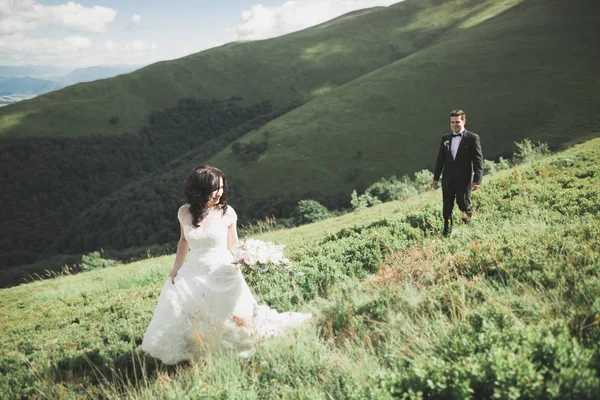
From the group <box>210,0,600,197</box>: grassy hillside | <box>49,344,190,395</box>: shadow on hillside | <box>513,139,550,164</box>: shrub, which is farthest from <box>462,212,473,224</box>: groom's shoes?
<box>210,0,600,197</box>: grassy hillside

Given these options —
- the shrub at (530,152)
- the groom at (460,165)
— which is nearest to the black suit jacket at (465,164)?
the groom at (460,165)

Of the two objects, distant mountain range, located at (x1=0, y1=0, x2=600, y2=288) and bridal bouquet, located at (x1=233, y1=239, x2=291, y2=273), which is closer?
bridal bouquet, located at (x1=233, y1=239, x2=291, y2=273)

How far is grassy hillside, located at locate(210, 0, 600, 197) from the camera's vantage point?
68.8 m

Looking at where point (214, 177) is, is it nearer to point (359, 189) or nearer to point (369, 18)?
point (359, 189)

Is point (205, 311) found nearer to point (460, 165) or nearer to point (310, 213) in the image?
point (460, 165)

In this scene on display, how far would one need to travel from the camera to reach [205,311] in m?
5.43

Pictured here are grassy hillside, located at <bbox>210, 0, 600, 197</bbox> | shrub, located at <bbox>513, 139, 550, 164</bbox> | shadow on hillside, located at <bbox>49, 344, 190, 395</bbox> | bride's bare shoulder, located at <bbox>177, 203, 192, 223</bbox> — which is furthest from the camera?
grassy hillside, located at <bbox>210, 0, 600, 197</bbox>

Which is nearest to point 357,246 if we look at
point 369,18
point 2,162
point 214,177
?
point 214,177

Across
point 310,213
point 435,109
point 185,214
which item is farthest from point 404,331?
point 435,109

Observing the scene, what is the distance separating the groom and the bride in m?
5.46

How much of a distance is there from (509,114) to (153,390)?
272 feet

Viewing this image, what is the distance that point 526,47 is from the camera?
9025 cm

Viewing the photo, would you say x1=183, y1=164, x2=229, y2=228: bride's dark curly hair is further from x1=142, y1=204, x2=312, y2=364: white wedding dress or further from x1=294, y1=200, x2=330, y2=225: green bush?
x1=294, y1=200, x2=330, y2=225: green bush

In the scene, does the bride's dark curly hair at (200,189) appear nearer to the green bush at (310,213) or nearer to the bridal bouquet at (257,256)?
the bridal bouquet at (257,256)
